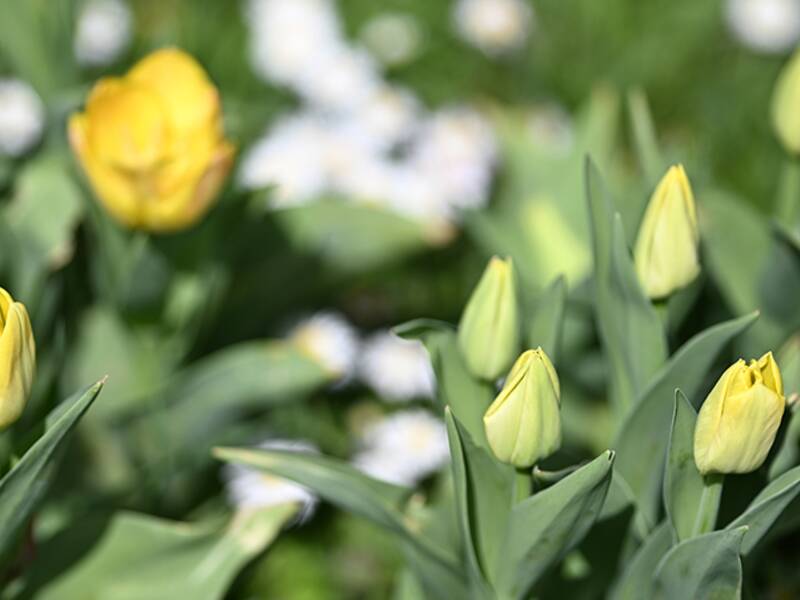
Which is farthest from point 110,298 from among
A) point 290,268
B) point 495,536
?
point 495,536

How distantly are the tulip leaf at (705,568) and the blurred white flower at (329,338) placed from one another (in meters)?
0.71

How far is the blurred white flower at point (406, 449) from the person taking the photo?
1.45 metres

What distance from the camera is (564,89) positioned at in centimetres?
207

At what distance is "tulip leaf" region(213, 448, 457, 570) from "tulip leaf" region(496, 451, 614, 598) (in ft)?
0.23

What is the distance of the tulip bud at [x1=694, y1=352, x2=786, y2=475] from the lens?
732 mm

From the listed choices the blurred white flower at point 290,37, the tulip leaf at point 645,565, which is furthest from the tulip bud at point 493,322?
the blurred white flower at point 290,37

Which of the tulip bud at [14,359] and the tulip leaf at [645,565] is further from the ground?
the tulip bud at [14,359]

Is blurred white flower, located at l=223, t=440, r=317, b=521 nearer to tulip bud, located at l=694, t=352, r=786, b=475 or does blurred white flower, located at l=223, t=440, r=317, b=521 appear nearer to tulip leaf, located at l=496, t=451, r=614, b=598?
tulip leaf, located at l=496, t=451, r=614, b=598

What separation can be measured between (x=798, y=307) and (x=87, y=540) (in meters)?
0.62

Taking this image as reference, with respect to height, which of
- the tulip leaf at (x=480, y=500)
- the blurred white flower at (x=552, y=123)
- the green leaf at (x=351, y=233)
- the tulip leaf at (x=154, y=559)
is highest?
the tulip leaf at (x=480, y=500)

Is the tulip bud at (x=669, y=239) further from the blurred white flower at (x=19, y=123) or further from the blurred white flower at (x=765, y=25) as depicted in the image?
the blurred white flower at (x=765, y=25)

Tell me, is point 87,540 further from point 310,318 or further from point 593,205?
point 310,318

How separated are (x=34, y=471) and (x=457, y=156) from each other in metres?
1.07

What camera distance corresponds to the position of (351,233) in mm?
1373
